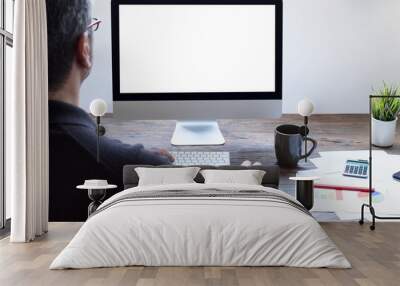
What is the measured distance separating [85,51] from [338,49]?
2902 millimetres

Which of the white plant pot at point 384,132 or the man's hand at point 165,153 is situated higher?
the white plant pot at point 384,132

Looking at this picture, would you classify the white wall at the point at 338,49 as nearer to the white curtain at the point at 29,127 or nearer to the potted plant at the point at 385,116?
the potted plant at the point at 385,116

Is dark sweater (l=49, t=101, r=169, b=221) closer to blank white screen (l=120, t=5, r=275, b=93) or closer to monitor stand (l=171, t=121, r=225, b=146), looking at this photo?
monitor stand (l=171, t=121, r=225, b=146)

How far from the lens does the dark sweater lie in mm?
6633

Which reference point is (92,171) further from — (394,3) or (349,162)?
(394,3)

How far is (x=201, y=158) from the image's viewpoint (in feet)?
21.6

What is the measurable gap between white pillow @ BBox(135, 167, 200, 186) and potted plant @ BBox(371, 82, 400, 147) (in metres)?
2.13

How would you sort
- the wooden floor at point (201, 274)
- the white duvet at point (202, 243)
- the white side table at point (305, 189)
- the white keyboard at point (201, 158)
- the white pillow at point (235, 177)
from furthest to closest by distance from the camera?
the white keyboard at point (201, 158)
the white side table at point (305, 189)
the white pillow at point (235, 177)
the white duvet at point (202, 243)
the wooden floor at point (201, 274)

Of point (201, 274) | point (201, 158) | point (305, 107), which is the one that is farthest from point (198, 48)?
point (201, 274)

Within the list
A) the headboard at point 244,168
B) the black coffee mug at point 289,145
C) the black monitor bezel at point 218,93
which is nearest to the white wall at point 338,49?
the black coffee mug at point 289,145

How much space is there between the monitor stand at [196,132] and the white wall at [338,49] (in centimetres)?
90

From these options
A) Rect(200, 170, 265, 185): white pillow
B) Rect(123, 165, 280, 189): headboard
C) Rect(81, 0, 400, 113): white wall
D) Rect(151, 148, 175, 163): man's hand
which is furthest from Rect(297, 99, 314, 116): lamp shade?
Rect(151, 148, 175, 163): man's hand

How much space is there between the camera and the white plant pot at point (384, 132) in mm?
6699

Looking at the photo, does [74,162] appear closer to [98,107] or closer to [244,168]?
[98,107]
